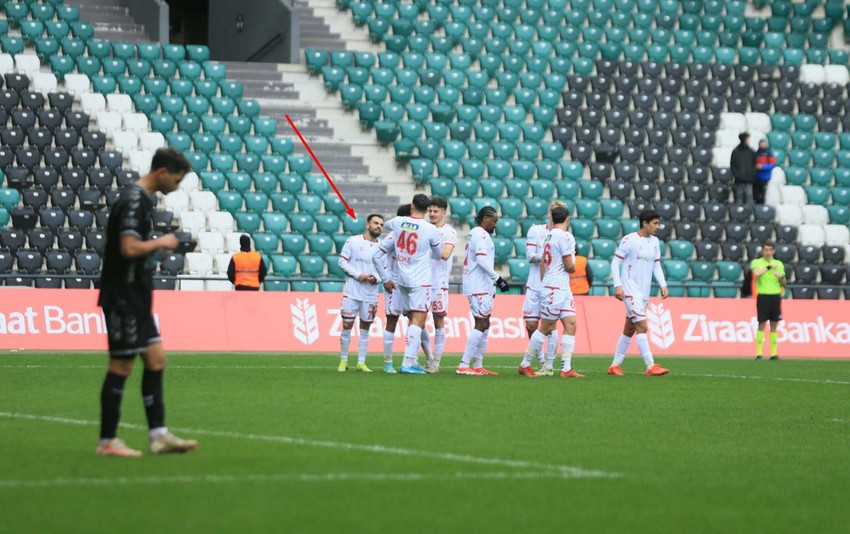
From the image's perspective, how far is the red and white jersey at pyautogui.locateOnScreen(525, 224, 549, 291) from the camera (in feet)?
65.9

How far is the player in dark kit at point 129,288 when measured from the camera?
31.2 feet

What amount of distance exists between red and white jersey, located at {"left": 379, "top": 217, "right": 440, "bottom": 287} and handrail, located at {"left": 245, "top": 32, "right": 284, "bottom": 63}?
62.7 ft

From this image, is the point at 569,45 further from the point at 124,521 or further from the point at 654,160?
the point at 124,521

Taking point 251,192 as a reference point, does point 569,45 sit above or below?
above

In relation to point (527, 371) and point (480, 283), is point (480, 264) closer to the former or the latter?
point (480, 283)

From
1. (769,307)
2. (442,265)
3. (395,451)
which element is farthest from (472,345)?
(395,451)

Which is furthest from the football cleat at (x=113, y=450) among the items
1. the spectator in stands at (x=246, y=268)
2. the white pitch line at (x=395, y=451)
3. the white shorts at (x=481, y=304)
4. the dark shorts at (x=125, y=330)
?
the spectator in stands at (x=246, y=268)

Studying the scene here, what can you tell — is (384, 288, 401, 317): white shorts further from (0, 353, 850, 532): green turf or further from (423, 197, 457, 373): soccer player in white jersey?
(0, 353, 850, 532): green turf

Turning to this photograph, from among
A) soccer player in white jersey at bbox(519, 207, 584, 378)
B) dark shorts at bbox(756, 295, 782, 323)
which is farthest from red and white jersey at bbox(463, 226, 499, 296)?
dark shorts at bbox(756, 295, 782, 323)

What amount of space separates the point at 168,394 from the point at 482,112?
22.3 meters

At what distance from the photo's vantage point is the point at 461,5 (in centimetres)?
3928

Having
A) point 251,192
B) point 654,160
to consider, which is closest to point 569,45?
point 654,160

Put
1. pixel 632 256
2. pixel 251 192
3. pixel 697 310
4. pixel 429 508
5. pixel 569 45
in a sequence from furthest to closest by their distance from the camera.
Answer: pixel 569 45 < pixel 251 192 < pixel 697 310 < pixel 632 256 < pixel 429 508

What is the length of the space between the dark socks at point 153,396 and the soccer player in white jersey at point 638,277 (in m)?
11.8
